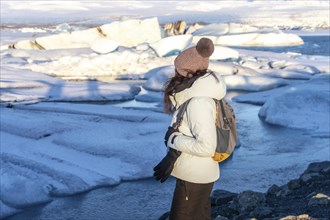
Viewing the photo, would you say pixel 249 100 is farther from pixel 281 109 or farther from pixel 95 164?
pixel 95 164

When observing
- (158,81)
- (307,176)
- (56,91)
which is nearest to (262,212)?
(307,176)

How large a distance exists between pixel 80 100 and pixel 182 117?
7.69 m

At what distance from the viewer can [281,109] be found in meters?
7.82

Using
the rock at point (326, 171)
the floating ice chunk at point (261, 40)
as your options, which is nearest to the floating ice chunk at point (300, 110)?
the rock at point (326, 171)

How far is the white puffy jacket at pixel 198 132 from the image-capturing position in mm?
1879

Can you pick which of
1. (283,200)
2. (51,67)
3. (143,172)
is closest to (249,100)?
(143,172)

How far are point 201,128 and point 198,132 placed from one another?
0.02 metres

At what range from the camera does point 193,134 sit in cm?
192

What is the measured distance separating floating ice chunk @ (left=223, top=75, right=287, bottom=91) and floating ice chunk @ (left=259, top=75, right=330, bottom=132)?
2341 millimetres

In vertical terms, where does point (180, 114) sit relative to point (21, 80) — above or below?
above

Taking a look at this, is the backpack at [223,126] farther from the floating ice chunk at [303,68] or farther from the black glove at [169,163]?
the floating ice chunk at [303,68]

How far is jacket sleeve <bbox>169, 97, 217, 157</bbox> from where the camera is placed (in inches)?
73.8

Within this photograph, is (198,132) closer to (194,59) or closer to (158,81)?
(194,59)

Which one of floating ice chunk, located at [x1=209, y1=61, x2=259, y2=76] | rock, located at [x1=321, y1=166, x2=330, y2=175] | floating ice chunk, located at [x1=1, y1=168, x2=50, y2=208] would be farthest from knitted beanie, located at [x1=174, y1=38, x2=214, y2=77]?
floating ice chunk, located at [x1=209, y1=61, x2=259, y2=76]
